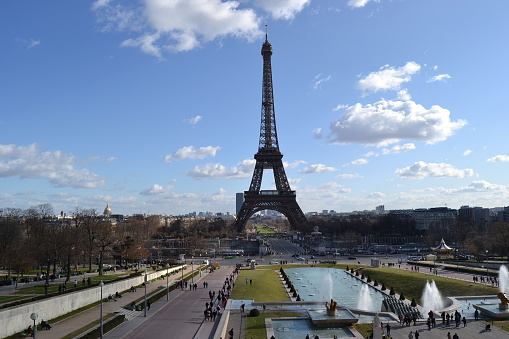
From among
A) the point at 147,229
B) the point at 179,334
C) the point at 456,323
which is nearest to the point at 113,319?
the point at 179,334

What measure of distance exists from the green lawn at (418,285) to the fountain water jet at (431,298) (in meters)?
0.55

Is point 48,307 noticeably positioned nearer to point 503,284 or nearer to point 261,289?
point 261,289

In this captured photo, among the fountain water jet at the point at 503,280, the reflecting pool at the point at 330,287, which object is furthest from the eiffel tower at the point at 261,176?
the fountain water jet at the point at 503,280

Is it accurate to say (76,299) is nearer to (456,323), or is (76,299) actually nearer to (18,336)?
(18,336)

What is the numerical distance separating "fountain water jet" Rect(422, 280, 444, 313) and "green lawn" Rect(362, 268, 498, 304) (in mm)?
546

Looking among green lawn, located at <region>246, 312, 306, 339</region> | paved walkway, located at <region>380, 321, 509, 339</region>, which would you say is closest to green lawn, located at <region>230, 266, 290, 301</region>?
green lawn, located at <region>246, 312, 306, 339</region>

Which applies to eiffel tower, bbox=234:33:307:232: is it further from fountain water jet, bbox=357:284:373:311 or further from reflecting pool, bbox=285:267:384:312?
fountain water jet, bbox=357:284:373:311

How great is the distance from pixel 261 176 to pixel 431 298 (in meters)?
74.1

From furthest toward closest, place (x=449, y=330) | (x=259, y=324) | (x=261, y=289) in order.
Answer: (x=261, y=289) < (x=259, y=324) < (x=449, y=330)

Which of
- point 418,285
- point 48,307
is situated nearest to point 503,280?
point 418,285

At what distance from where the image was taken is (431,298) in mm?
38938

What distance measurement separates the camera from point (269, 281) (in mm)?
→ 48531

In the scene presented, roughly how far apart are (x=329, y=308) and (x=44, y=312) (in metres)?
18.5

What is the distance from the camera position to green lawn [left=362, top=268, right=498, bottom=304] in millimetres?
40050
